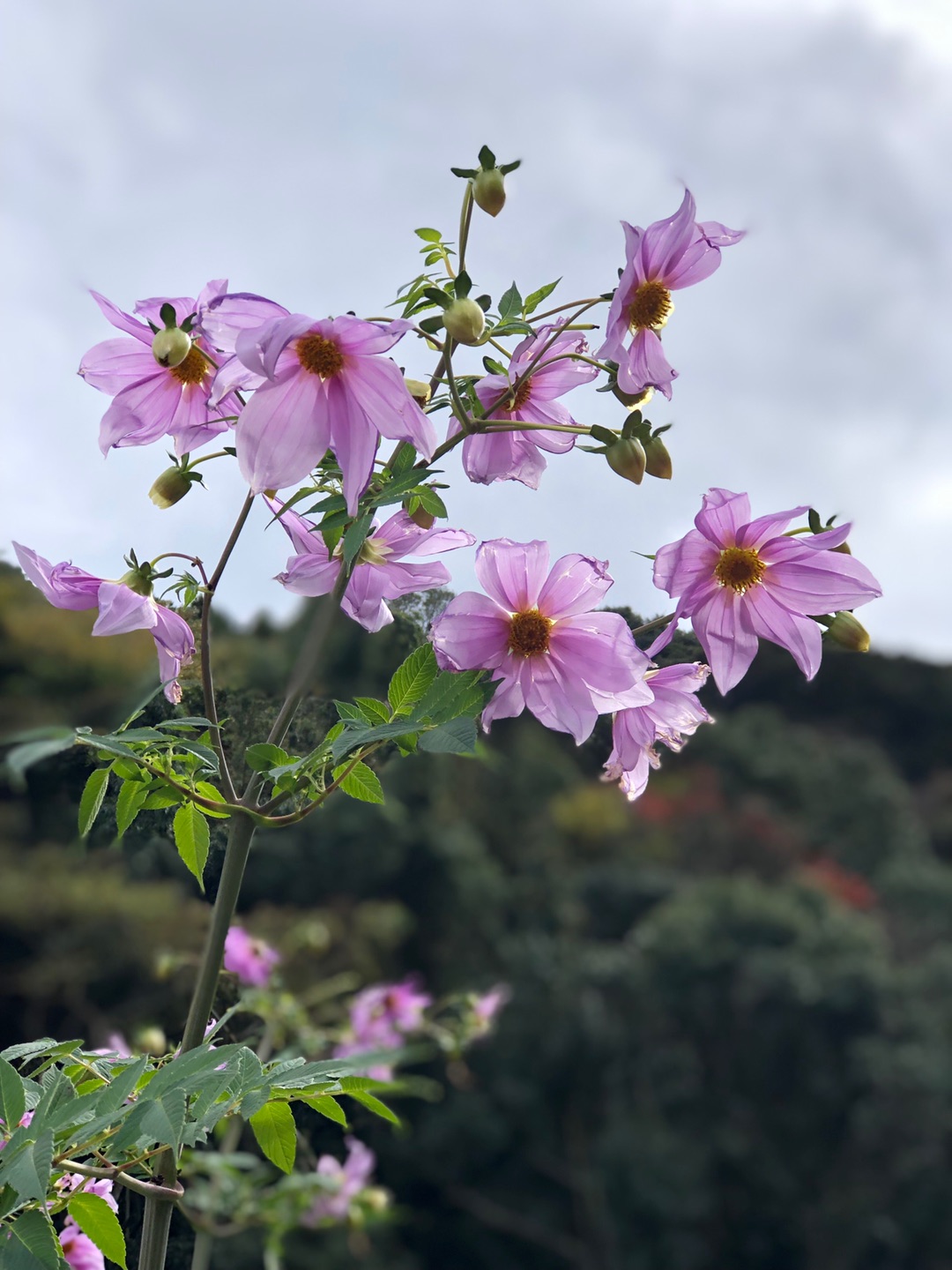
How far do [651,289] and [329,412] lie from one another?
148 millimetres

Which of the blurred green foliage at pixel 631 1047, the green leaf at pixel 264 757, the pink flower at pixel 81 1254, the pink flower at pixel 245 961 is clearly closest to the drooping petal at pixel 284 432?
the green leaf at pixel 264 757

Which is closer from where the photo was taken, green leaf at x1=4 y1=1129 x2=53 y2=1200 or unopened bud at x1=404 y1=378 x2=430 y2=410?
green leaf at x1=4 y1=1129 x2=53 y2=1200

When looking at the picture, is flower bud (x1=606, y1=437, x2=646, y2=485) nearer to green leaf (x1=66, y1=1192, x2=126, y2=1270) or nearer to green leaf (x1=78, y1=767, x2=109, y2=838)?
green leaf (x1=78, y1=767, x2=109, y2=838)

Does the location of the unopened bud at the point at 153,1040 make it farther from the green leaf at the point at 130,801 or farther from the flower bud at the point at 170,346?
the flower bud at the point at 170,346

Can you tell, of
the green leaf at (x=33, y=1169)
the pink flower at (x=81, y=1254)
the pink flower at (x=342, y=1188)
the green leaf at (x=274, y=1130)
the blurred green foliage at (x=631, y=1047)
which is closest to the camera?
A: the green leaf at (x=33, y=1169)

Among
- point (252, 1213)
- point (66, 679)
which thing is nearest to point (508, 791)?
point (66, 679)

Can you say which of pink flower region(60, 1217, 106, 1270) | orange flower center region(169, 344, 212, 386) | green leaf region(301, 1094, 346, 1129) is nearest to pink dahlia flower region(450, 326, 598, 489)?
orange flower center region(169, 344, 212, 386)

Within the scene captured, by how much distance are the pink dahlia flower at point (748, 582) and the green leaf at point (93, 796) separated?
236 millimetres

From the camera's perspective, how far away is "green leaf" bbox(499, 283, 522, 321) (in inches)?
19.1

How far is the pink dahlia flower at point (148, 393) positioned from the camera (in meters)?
0.54

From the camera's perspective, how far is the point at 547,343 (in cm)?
49

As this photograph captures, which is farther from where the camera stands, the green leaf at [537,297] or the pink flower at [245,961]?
the pink flower at [245,961]

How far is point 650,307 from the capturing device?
490 millimetres

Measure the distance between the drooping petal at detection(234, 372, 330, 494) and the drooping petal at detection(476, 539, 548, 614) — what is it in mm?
88
